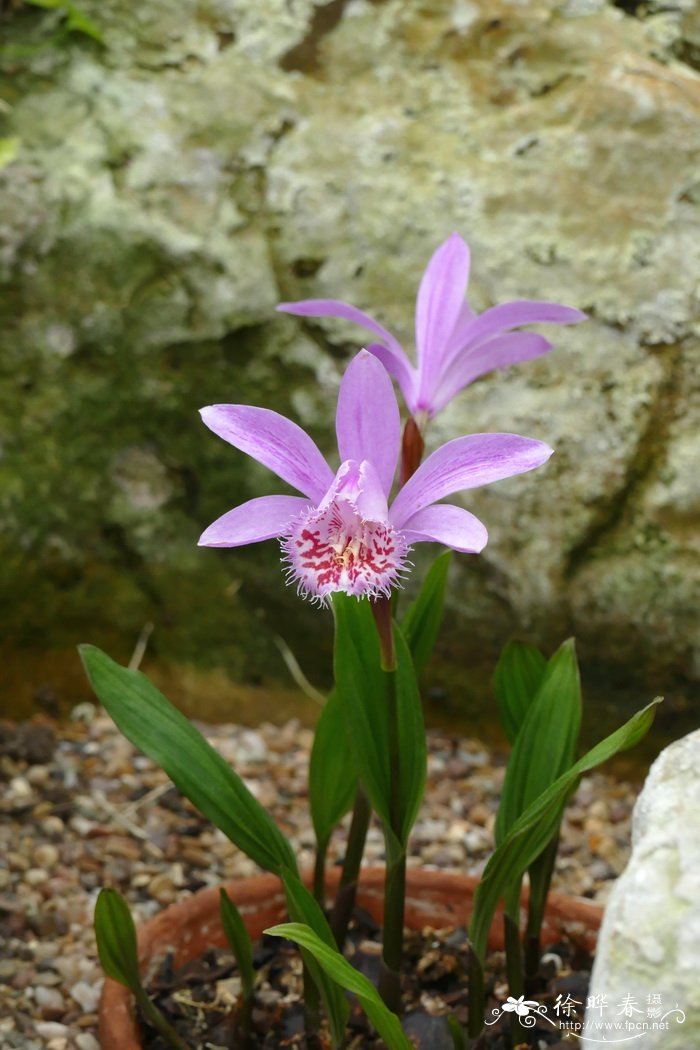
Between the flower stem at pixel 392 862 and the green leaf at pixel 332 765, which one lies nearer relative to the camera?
the flower stem at pixel 392 862

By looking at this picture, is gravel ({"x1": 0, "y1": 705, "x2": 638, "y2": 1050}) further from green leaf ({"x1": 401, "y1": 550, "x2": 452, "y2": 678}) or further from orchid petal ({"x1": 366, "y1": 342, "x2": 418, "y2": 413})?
orchid petal ({"x1": 366, "y1": 342, "x2": 418, "y2": 413})

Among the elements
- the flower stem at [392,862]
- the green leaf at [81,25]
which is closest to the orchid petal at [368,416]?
the flower stem at [392,862]

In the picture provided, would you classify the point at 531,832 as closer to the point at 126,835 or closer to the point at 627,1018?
the point at 627,1018

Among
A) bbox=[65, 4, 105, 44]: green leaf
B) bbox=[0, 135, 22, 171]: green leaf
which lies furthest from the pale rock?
bbox=[65, 4, 105, 44]: green leaf

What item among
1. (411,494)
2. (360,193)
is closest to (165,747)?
(411,494)

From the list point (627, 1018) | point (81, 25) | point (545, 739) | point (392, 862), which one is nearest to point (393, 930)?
point (392, 862)

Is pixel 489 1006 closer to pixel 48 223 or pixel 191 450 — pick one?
pixel 191 450

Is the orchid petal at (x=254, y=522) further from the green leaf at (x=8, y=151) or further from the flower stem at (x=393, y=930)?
the green leaf at (x=8, y=151)
